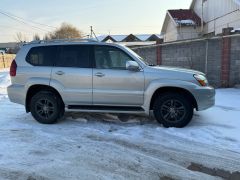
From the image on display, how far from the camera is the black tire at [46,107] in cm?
738

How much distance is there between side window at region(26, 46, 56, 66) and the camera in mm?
7430

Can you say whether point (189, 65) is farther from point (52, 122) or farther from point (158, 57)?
point (52, 122)

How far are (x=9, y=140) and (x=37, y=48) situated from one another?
A: 91.7 inches

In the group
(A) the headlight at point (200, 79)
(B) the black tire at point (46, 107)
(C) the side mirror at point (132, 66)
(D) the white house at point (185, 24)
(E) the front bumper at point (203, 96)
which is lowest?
(B) the black tire at point (46, 107)

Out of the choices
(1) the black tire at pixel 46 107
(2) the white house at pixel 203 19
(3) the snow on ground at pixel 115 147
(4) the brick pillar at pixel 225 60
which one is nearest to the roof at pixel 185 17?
(2) the white house at pixel 203 19

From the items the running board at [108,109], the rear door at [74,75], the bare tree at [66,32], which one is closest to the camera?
the running board at [108,109]

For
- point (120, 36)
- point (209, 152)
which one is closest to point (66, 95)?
point (209, 152)

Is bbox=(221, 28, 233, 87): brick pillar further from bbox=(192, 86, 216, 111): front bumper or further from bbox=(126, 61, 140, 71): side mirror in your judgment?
bbox=(126, 61, 140, 71): side mirror

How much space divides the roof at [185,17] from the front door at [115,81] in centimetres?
2260

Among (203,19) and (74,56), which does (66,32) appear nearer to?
(203,19)

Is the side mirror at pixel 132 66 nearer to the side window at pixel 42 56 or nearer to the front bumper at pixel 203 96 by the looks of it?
the front bumper at pixel 203 96

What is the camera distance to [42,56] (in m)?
7.49

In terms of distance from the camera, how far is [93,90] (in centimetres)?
714

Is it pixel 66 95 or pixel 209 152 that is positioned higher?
pixel 66 95
